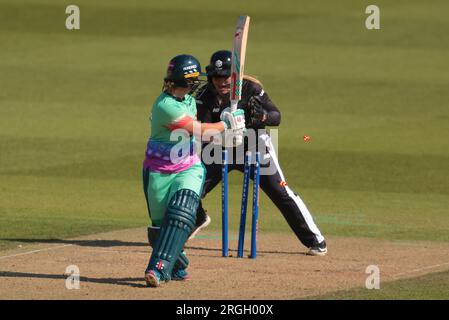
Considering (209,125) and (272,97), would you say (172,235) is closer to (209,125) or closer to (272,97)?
(209,125)

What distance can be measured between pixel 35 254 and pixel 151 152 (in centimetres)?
198

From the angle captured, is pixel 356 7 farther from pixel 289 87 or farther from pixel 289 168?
pixel 289 168

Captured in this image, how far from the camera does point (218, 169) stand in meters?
11.7

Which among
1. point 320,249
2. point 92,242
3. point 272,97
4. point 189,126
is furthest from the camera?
point 272,97

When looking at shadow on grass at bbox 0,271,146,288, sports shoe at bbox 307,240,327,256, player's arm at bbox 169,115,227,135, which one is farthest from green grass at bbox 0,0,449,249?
player's arm at bbox 169,115,227,135

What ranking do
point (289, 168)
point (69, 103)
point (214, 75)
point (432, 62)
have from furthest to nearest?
1. point (432, 62)
2. point (69, 103)
3. point (289, 168)
4. point (214, 75)

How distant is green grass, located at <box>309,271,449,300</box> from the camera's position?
927 centimetres

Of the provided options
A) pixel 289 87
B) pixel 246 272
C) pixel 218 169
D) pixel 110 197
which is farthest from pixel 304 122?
pixel 246 272

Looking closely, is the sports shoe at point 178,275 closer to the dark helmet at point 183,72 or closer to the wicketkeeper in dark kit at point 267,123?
the dark helmet at point 183,72

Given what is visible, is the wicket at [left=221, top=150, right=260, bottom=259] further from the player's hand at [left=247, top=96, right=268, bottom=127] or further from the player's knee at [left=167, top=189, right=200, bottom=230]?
the player's knee at [left=167, top=189, right=200, bottom=230]

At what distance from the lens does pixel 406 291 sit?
9547 millimetres

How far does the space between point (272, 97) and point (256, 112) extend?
9995mm

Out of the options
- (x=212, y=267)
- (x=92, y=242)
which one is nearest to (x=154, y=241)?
(x=212, y=267)

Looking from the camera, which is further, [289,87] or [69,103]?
[289,87]
